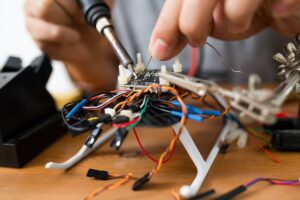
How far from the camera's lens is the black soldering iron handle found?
1.54 ft

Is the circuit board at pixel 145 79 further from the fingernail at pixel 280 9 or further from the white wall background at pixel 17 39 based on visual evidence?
the white wall background at pixel 17 39

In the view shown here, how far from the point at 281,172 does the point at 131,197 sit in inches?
7.2

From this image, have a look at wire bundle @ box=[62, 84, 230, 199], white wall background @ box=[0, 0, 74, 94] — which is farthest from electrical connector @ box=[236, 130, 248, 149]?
white wall background @ box=[0, 0, 74, 94]

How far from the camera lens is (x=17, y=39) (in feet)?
4.03

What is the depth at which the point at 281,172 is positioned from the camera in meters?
0.35

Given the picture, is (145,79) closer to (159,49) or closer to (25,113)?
(159,49)

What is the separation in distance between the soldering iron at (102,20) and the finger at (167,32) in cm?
6

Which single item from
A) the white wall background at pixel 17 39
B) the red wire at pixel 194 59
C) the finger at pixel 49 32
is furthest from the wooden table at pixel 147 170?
the white wall background at pixel 17 39

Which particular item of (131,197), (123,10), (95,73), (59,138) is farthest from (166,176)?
(123,10)

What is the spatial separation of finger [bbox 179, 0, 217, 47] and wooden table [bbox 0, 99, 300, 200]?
170mm

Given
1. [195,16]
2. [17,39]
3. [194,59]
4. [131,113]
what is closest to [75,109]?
[131,113]

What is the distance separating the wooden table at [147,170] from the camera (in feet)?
1.03

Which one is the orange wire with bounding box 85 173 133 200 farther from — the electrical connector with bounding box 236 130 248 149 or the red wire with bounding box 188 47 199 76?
the red wire with bounding box 188 47 199 76

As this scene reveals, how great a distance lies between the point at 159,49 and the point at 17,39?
41.8 inches
